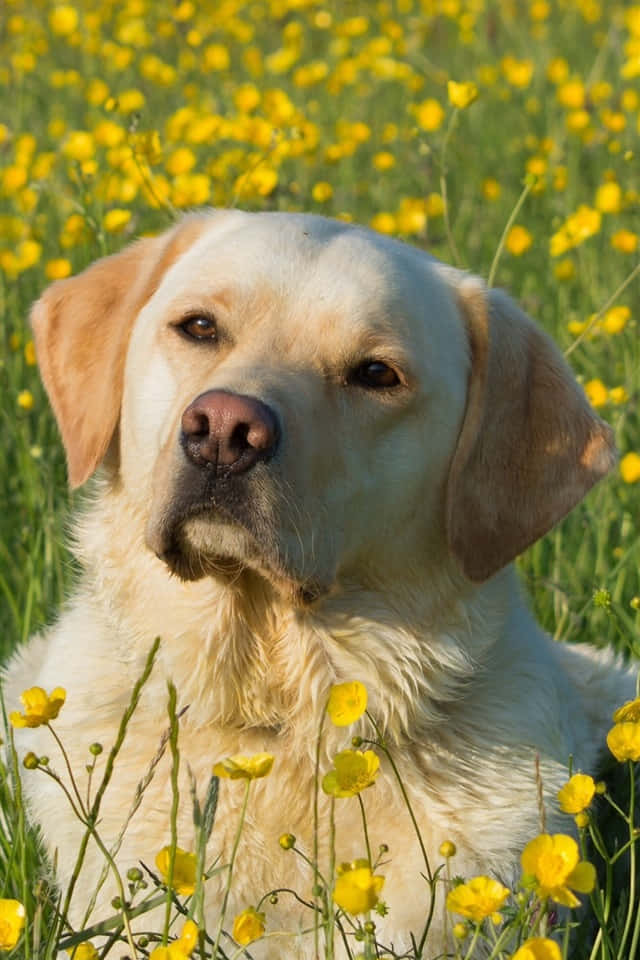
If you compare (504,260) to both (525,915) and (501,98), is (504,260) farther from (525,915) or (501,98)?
(525,915)

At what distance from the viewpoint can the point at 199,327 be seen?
301 centimetres

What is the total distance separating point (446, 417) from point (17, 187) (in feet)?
9.23

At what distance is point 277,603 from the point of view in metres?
3.03

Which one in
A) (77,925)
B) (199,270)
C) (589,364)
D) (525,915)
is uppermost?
(199,270)

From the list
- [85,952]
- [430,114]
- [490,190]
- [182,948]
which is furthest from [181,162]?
[182,948]

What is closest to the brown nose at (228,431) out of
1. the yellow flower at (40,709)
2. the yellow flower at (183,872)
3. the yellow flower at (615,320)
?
the yellow flower at (40,709)

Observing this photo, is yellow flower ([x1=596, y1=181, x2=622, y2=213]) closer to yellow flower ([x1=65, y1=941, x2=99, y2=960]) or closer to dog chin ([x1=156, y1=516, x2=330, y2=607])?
dog chin ([x1=156, y1=516, x2=330, y2=607])

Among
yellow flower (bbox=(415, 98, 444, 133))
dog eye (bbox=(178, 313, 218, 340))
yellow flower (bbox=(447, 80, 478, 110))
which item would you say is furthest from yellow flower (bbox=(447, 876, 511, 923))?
yellow flower (bbox=(415, 98, 444, 133))

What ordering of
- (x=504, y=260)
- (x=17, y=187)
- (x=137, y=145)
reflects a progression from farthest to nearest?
1. (x=504, y=260)
2. (x=17, y=187)
3. (x=137, y=145)

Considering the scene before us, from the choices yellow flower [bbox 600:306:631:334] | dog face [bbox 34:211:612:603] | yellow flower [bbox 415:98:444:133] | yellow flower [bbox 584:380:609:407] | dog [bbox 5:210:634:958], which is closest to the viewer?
dog face [bbox 34:211:612:603]

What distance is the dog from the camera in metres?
2.84

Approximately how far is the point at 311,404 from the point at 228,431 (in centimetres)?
29

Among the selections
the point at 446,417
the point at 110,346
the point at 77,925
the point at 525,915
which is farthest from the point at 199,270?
the point at 525,915

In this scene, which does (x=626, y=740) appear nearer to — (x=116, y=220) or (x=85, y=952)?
(x=85, y=952)
